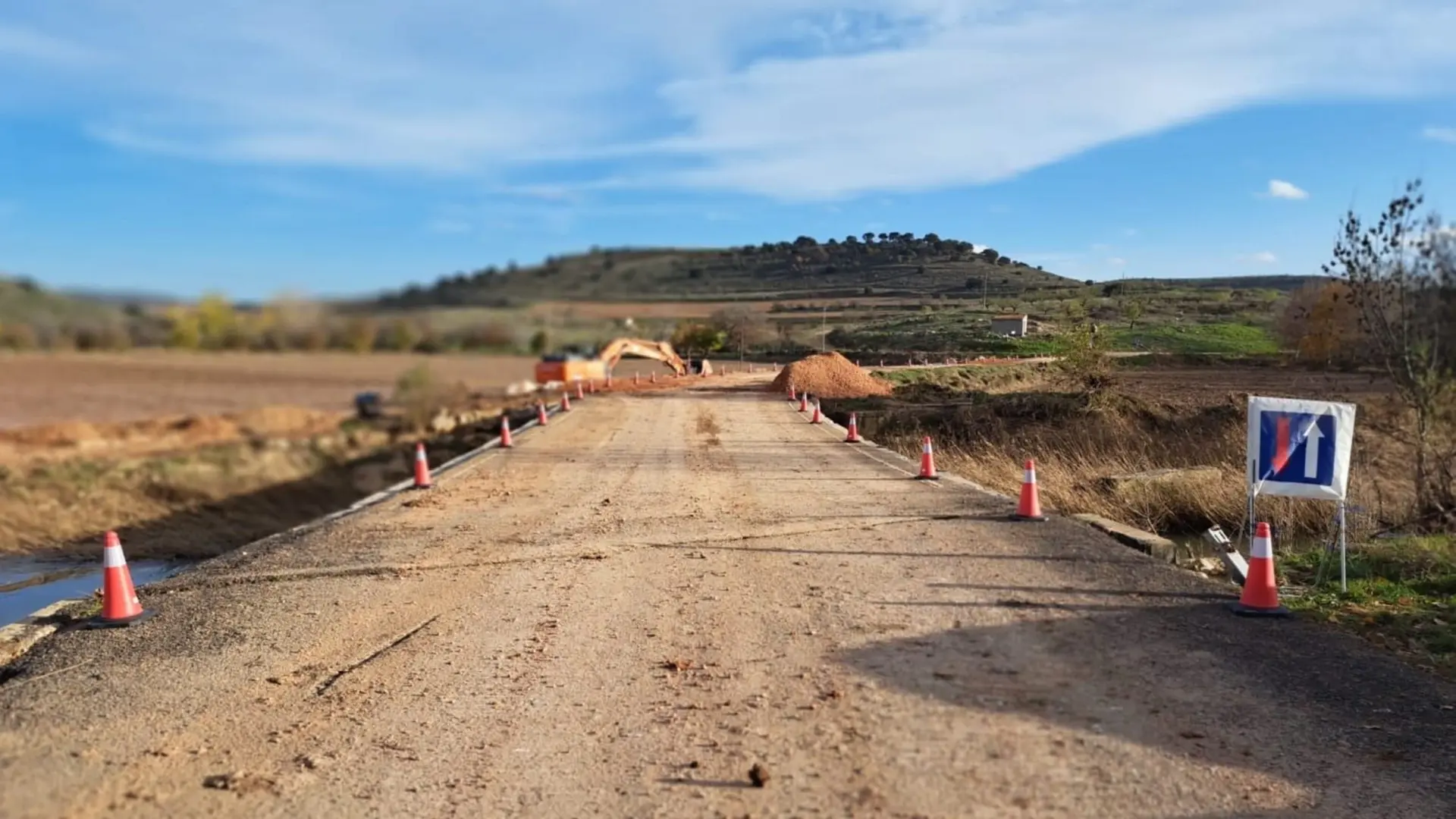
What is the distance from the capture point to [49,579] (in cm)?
1748

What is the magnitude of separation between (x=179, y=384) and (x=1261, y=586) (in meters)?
49.3

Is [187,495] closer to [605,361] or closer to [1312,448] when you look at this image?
[605,361]

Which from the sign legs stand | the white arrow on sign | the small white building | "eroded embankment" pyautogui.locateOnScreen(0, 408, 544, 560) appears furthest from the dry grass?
the sign legs stand

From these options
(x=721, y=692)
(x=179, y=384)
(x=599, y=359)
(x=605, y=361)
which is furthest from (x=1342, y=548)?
(x=179, y=384)

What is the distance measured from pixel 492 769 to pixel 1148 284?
11559mm

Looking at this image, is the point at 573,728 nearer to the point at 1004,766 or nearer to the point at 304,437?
the point at 1004,766

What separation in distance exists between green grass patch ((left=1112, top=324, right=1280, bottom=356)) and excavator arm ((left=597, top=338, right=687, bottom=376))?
1258 cm

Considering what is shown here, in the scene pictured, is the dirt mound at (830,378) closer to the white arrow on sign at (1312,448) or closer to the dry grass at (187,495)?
the white arrow on sign at (1312,448)

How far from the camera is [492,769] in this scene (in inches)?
166

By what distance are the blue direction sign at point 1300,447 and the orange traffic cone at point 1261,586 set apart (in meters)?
1.47

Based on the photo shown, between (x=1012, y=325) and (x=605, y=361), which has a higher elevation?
(x=1012, y=325)

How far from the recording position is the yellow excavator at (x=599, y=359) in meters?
27.2

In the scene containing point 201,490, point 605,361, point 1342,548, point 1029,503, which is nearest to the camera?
point 1342,548

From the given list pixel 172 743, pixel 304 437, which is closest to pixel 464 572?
pixel 172 743
